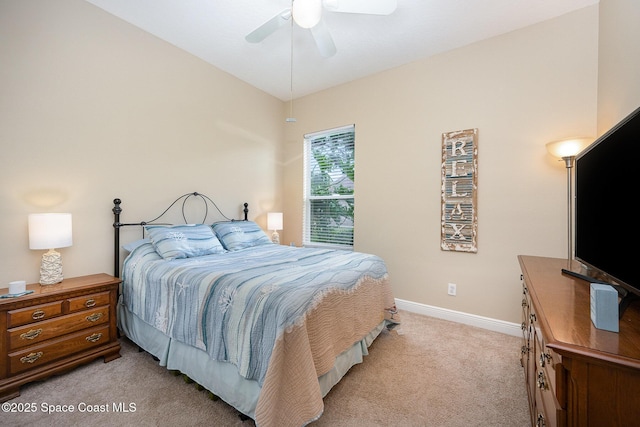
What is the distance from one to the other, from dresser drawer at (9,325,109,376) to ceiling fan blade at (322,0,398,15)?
2.95 metres

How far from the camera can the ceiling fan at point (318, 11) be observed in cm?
177

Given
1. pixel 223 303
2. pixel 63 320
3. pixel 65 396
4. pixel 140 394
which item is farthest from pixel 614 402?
pixel 63 320

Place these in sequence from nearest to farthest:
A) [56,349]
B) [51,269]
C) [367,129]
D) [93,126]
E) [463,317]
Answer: [56,349] < [51,269] < [93,126] < [463,317] < [367,129]

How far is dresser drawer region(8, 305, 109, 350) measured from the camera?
5.48ft

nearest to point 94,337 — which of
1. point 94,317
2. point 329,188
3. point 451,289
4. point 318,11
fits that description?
point 94,317

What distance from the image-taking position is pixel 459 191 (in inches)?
111

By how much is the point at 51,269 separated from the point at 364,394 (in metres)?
2.39

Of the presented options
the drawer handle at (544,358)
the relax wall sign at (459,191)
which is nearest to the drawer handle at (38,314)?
the drawer handle at (544,358)

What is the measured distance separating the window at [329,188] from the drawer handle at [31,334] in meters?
2.90

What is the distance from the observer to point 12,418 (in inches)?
58.2

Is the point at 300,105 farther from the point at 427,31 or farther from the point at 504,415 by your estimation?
the point at 504,415

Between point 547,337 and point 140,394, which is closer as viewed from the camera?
point 547,337

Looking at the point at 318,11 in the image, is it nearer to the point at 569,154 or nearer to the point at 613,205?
the point at 613,205

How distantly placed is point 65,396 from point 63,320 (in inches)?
18.9
